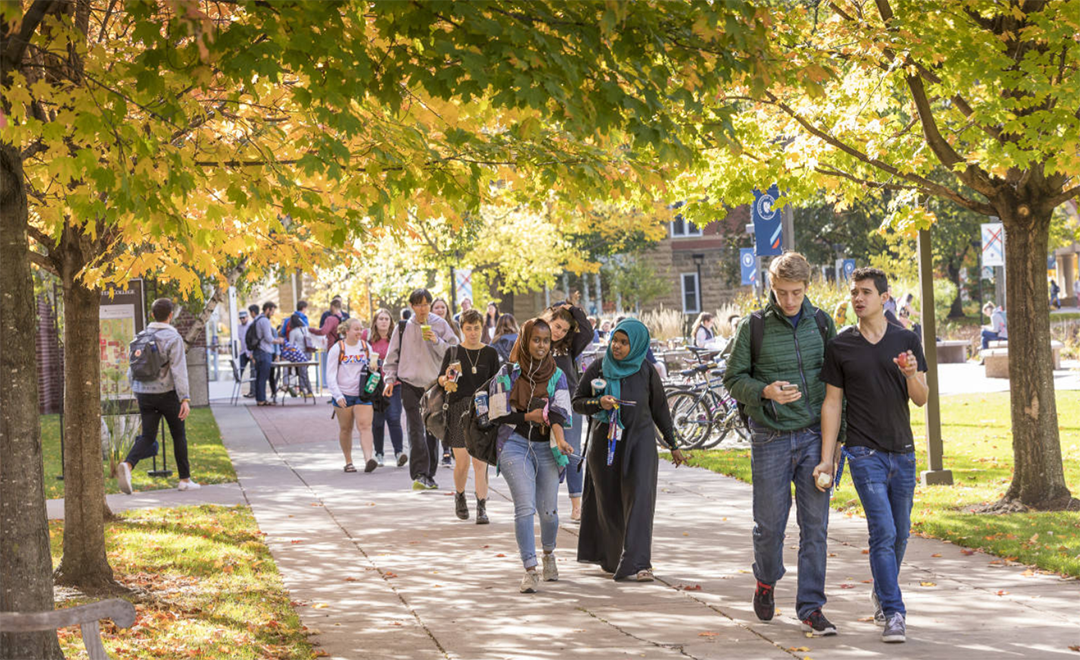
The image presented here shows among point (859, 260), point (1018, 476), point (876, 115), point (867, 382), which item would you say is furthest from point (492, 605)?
point (859, 260)

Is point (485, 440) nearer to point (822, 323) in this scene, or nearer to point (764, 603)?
point (764, 603)

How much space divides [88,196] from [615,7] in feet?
9.42

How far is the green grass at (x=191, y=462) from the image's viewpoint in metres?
14.2

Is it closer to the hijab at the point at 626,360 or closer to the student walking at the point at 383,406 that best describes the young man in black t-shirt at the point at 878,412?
the hijab at the point at 626,360

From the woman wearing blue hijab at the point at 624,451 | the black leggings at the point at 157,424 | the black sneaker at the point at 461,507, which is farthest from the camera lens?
the black leggings at the point at 157,424

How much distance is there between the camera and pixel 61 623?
483 centimetres

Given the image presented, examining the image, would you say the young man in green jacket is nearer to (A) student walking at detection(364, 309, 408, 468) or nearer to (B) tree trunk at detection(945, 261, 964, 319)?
(A) student walking at detection(364, 309, 408, 468)

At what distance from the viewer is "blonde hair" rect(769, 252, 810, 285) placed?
6.87m

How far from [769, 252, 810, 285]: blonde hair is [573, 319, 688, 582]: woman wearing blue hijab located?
1.70 m

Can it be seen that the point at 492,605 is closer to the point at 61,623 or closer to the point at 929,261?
the point at 61,623

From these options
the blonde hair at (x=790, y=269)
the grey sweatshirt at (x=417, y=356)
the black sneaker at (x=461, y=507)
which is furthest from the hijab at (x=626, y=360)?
the grey sweatshirt at (x=417, y=356)

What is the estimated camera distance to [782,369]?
6.93 m

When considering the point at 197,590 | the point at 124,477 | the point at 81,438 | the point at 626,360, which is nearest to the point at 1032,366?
the point at 626,360

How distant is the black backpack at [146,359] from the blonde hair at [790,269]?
7776mm
